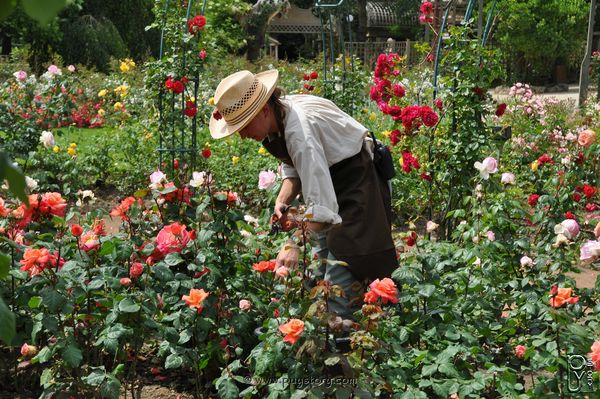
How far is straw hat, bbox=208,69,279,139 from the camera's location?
2.52 meters

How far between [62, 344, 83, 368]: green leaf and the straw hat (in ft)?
2.62

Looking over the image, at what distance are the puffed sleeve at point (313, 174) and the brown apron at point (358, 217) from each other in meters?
0.23

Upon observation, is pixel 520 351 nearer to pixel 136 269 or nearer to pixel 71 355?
pixel 136 269

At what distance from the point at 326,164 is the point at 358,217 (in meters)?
0.32

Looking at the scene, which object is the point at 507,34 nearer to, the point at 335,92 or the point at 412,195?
the point at 335,92

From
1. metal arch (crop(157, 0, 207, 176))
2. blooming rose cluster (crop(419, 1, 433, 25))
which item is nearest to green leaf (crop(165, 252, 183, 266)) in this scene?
metal arch (crop(157, 0, 207, 176))

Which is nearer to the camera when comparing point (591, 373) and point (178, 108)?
point (591, 373)

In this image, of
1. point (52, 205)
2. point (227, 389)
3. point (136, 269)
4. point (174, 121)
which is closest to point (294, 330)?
point (227, 389)

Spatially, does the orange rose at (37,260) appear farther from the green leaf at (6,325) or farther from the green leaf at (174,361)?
the green leaf at (6,325)

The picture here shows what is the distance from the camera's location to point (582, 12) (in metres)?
25.0

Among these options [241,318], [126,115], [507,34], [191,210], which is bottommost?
[507,34]

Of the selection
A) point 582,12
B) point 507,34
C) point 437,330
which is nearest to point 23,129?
point 437,330

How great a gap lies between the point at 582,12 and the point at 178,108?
71.7 ft

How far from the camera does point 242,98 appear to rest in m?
2.54
